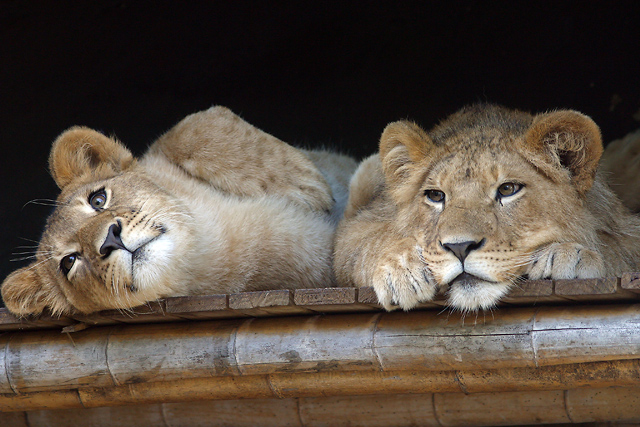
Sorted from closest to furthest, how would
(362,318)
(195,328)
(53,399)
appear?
(362,318), (195,328), (53,399)

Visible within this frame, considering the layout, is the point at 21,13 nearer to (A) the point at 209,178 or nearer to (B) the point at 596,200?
(A) the point at 209,178

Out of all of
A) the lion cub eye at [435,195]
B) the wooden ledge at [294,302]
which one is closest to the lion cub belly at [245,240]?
the wooden ledge at [294,302]

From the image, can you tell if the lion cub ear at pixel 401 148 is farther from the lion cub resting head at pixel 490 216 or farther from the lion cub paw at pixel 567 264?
the lion cub paw at pixel 567 264

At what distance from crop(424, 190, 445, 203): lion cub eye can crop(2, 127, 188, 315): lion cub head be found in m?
1.24

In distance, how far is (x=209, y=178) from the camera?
4621mm

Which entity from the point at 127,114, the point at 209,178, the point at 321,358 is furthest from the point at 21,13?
the point at 321,358

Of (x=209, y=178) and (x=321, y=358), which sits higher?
(x=209, y=178)

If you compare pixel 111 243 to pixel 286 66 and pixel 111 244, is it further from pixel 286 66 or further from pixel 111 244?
pixel 286 66

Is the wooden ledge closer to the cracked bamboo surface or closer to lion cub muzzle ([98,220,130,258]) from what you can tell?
the cracked bamboo surface

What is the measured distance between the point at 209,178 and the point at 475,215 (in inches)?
78.5

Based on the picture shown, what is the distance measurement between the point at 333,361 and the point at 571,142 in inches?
54.3

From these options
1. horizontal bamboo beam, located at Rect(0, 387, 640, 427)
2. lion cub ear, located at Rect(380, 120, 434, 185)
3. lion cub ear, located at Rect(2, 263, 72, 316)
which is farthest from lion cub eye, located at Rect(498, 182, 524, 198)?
lion cub ear, located at Rect(2, 263, 72, 316)

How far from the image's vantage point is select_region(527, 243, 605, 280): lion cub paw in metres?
2.89

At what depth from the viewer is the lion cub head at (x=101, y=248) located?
3498mm
